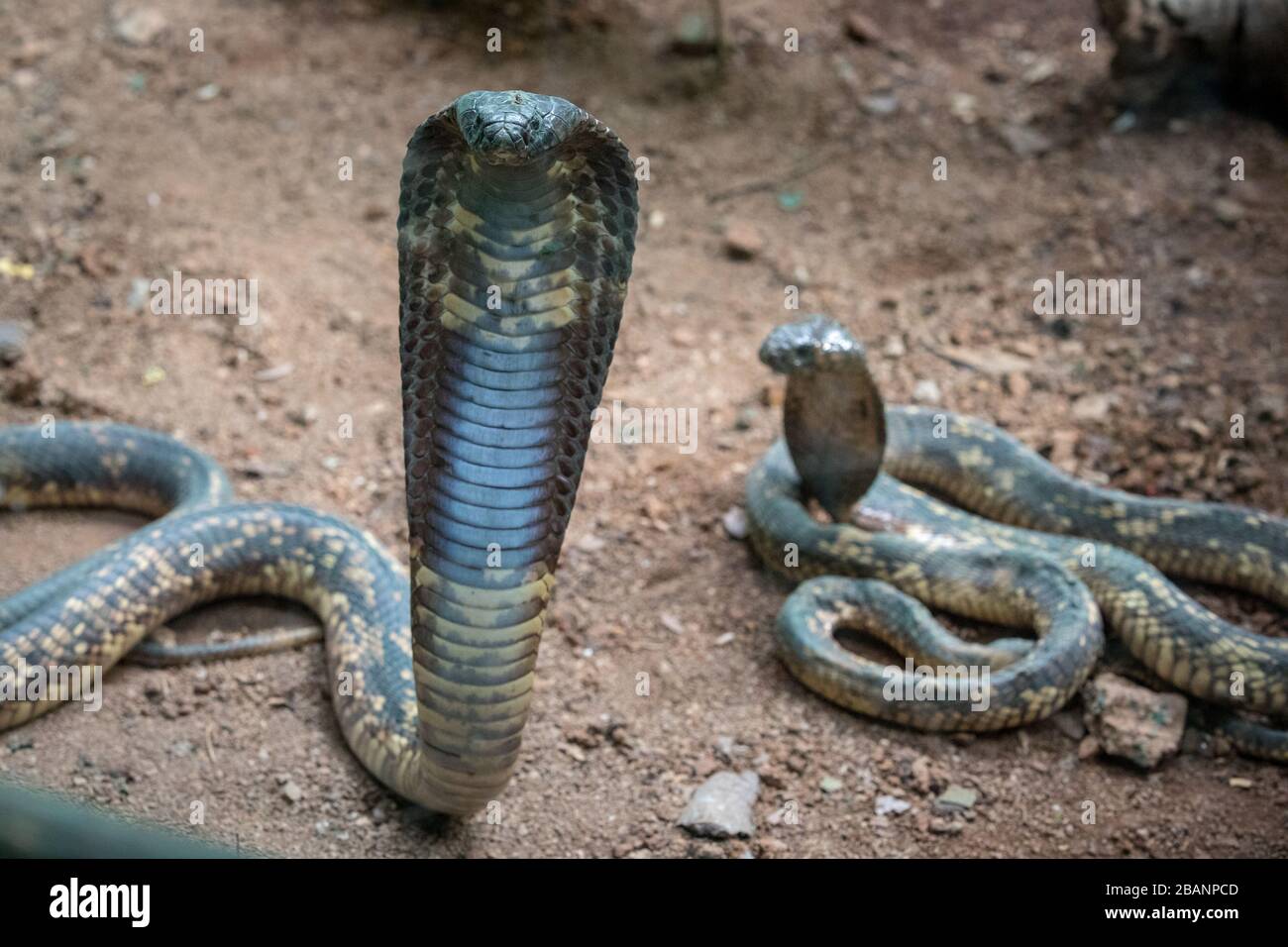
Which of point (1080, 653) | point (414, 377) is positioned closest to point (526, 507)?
point (414, 377)

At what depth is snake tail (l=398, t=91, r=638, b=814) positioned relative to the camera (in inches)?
137

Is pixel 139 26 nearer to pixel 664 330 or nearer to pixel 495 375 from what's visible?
pixel 664 330

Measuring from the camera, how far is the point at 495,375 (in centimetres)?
358

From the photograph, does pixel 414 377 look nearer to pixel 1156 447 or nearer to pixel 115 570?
pixel 115 570

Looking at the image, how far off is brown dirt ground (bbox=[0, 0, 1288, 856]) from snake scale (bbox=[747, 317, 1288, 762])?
0.19 metres

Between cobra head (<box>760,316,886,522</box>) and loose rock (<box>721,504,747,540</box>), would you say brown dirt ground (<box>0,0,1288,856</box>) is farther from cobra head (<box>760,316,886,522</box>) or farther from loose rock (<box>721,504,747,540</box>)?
cobra head (<box>760,316,886,522</box>)

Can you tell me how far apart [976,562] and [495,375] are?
2.87 m

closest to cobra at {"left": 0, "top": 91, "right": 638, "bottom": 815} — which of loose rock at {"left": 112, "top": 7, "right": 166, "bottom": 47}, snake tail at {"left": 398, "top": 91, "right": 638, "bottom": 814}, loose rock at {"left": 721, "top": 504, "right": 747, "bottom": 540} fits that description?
snake tail at {"left": 398, "top": 91, "right": 638, "bottom": 814}

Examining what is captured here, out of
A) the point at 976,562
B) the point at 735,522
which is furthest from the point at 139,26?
the point at 976,562

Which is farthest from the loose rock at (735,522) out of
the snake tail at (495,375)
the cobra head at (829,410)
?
the snake tail at (495,375)

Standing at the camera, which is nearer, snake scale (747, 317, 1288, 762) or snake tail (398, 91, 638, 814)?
snake tail (398, 91, 638, 814)

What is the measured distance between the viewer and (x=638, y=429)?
6.74m

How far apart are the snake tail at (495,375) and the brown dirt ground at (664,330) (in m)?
1.14

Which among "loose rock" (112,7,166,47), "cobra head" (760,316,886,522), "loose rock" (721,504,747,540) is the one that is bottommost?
"loose rock" (721,504,747,540)
